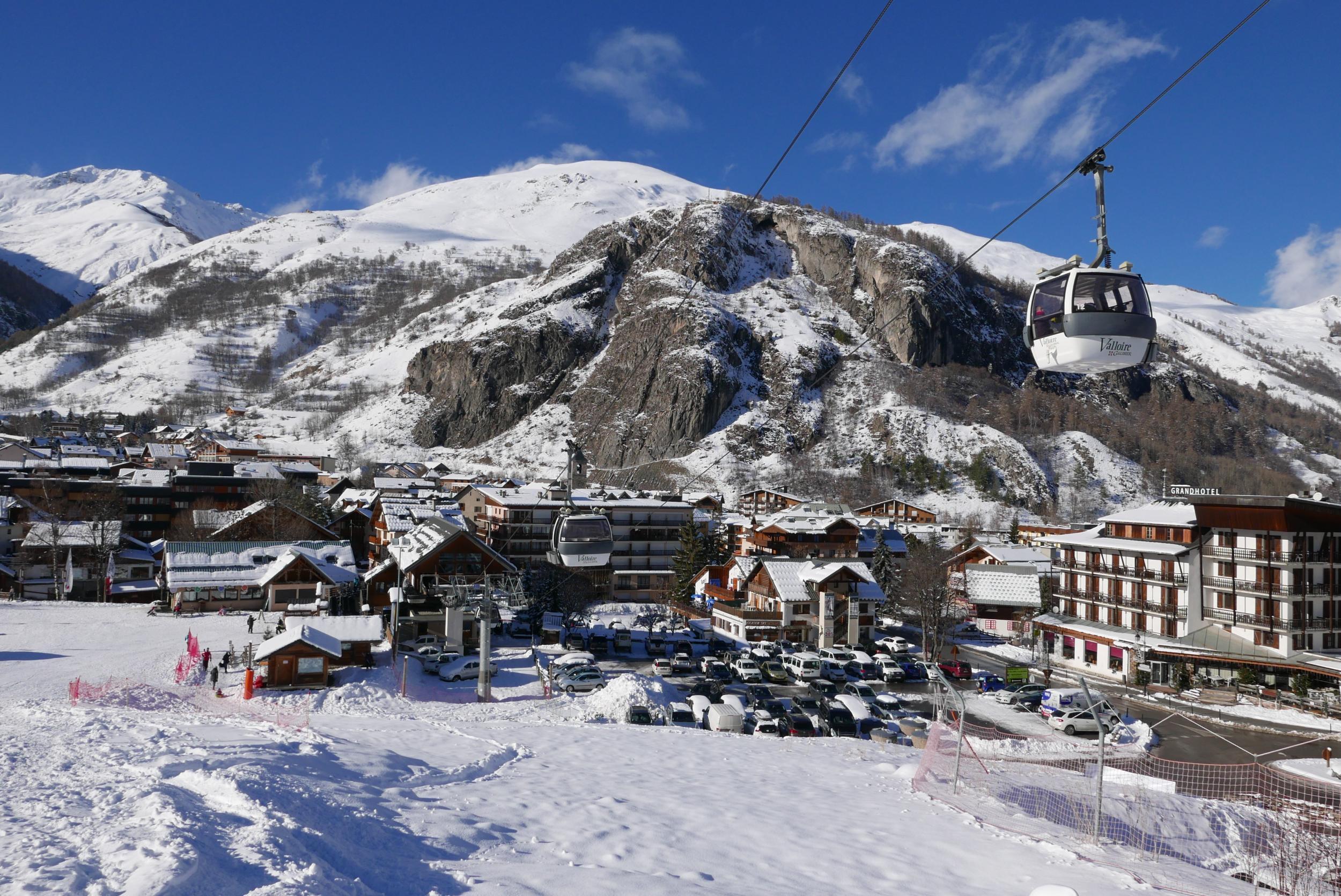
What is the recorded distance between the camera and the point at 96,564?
4322 cm

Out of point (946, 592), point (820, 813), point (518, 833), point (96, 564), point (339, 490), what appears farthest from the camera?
point (339, 490)

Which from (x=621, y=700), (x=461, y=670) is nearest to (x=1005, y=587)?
(x=621, y=700)

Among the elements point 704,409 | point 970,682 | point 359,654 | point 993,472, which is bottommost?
point 970,682

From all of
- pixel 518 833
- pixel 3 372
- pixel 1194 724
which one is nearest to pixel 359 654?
pixel 518 833

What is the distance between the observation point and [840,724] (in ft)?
73.2

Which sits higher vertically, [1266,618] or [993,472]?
[993,472]

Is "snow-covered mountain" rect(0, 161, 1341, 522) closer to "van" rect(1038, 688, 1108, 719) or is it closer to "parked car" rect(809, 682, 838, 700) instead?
"van" rect(1038, 688, 1108, 719)

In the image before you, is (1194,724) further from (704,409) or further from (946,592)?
(704,409)

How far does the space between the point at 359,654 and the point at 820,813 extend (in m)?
18.5

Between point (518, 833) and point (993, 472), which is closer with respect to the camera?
point (518, 833)

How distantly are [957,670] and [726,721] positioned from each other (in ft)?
47.4

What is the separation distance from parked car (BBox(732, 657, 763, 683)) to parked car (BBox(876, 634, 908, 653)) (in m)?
9.59

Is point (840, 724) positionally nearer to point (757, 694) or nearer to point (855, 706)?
point (855, 706)

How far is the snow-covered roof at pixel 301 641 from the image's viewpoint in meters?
22.0
